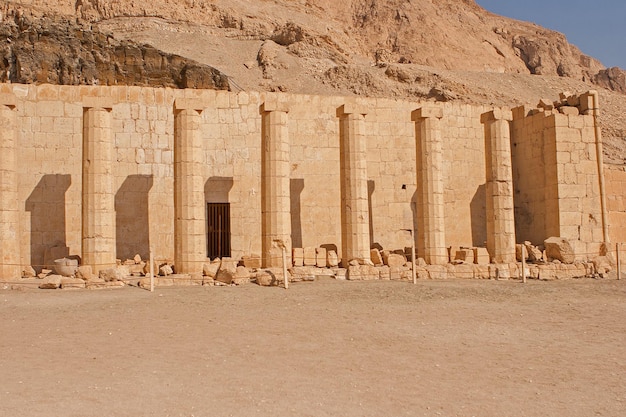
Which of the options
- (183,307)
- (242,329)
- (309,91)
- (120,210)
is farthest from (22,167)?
(309,91)

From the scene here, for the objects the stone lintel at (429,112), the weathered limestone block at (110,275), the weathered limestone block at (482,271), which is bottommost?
the weathered limestone block at (482,271)

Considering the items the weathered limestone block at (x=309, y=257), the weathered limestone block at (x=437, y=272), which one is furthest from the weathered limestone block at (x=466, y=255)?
the weathered limestone block at (x=309, y=257)

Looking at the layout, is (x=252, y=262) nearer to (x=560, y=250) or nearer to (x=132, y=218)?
(x=132, y=218)

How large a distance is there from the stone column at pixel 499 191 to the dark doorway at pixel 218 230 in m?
7.99

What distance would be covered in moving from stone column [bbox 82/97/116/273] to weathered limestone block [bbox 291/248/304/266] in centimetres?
500

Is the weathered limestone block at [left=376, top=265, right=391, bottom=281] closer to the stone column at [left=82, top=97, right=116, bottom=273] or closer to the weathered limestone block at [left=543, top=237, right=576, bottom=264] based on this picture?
the weathered limestone block at [left=543, top=237, right=576, bottom=264]

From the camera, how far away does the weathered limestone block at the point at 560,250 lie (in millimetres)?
19000

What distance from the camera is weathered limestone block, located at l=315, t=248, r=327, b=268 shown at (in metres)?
19.2

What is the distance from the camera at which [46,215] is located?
18641mm

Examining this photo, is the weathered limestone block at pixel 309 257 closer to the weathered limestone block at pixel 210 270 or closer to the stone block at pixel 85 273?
the weathered limestone block at pixel 210 270

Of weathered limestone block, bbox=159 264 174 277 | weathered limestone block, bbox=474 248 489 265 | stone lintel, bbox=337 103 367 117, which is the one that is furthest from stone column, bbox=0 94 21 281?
weathered limestone block, bbox=474 248 489 265

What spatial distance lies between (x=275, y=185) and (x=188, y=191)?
2336mm

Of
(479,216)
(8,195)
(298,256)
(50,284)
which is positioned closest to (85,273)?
(50,284)

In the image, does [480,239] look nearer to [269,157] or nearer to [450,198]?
[450,198]
